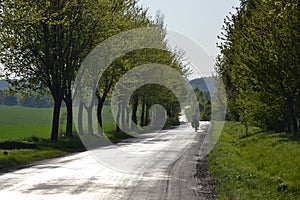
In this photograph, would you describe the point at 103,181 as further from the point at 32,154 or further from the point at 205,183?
the point at 32,154

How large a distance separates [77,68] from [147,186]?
26.1m

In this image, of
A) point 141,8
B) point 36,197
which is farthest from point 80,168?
point 141,8

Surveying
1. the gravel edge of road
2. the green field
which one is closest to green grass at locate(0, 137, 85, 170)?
the gravel edge of road

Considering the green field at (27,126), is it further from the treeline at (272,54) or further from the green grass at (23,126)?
the treeline at (272,54)

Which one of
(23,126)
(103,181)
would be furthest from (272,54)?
(23,126)

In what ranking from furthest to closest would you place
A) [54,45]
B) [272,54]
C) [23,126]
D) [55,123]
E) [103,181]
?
1. [23,126]
2. [55,123]
3. [54,45]
4. [272,54]
5. [103,181]

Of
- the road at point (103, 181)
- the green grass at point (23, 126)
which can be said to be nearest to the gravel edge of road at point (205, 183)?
the road at point (103, 181)

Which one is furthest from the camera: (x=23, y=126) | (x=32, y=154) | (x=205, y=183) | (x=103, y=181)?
(x=23, y=126)

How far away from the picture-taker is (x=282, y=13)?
29.2 metres

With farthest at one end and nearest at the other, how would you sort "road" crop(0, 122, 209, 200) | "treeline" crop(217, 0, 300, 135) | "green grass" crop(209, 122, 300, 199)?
1. "treeline" crop(217, 0, 300, 135)
2. "road" crop(0, 122, 209, 200)
3. "green grass" crop(209, 122, 300, 199)

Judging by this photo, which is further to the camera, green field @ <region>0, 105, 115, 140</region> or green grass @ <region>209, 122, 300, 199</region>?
green field @ <region>0, 105, 115, 140</region>

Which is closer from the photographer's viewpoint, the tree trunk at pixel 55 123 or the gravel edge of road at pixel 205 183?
the gravel edge of road at pixel 205 183

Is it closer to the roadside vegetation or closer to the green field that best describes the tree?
the green field

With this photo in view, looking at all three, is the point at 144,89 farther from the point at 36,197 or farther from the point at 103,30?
the point at 36,197
